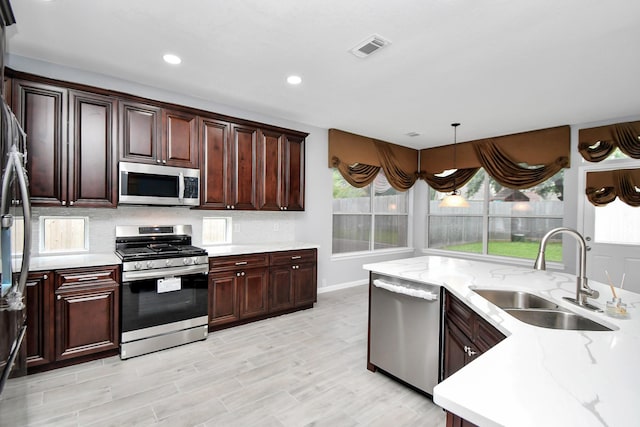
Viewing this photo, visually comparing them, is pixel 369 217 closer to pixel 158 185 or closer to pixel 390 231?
pixel 390 231

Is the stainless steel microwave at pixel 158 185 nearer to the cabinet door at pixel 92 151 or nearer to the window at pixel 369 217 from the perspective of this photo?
the cabinet door at pixel 92 151

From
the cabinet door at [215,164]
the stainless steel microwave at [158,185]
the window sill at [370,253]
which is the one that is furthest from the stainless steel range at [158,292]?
the window sill at [370,253]

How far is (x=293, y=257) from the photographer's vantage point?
411cm

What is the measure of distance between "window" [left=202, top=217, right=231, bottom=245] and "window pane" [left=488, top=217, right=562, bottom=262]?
4737mm

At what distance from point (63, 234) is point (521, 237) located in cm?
656

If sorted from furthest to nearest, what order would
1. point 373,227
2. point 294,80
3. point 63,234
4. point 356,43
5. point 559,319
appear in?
point 373,227 → point 294,80 → point 63,234 → point 356,43 → point 559,319

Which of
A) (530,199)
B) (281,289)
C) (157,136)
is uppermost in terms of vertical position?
(157,136)

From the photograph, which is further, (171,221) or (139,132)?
(171,221)

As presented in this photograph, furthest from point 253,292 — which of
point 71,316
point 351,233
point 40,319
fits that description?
point 351,233

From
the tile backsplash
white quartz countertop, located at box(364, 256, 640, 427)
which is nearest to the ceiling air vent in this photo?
white quartz countertop, located at box(364, 256, 640, 427)

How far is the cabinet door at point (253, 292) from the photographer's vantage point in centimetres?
365

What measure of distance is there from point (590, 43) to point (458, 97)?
1.31 m

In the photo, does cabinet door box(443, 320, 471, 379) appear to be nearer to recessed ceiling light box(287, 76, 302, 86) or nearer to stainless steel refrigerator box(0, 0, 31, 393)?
stainless steel refrigerator box(0, 0, 31, 393)

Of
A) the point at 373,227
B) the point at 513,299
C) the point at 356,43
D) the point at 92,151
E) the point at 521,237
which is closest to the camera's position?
the point at 513,299
